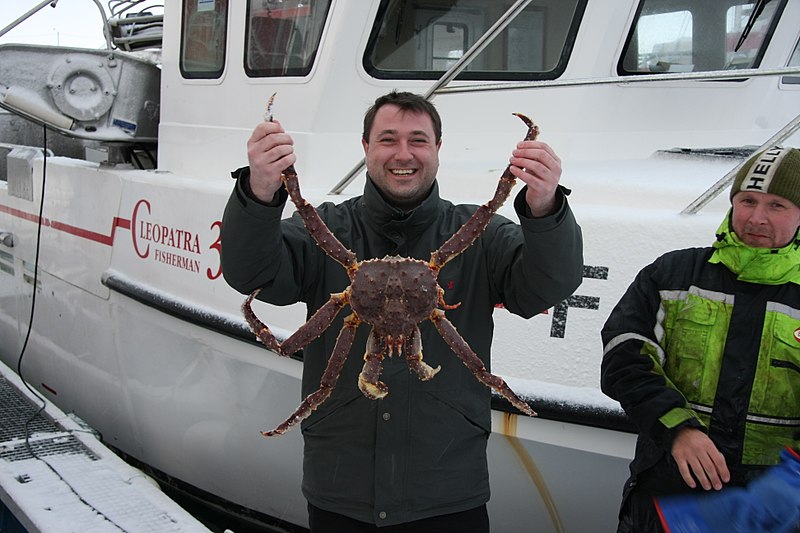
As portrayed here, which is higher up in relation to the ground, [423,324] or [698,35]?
[698,35]

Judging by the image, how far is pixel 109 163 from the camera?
4.26 m

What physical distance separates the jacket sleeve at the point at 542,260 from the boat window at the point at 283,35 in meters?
1.80

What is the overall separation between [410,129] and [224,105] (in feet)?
6.99

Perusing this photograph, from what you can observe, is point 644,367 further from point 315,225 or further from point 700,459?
point 315,225

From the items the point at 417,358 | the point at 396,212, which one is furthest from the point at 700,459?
the point at 396,212

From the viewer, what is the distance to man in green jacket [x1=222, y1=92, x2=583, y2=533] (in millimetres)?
1708

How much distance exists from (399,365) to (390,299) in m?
0.35

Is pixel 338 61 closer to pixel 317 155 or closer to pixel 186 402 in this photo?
pixel 317 155

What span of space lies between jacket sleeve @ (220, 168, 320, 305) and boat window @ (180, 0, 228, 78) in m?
2.15

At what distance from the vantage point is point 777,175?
178cm

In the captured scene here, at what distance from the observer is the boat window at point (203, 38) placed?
367cm

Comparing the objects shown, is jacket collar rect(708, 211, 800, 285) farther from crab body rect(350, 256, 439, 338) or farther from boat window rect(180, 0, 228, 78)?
boat window rect(180, 0, 228, 78)

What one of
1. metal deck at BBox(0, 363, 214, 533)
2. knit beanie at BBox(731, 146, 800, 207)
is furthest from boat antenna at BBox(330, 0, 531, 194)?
metal deck at BBox(0, 363, 214, 533)

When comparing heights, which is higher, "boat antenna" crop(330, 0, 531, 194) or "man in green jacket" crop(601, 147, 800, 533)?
"boat antenna" crop(330, 0, 531, 194)
